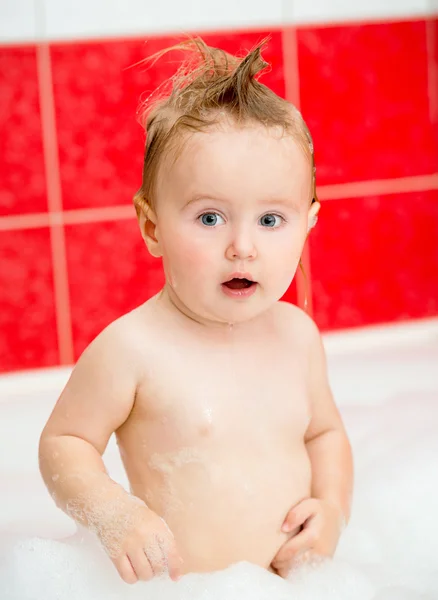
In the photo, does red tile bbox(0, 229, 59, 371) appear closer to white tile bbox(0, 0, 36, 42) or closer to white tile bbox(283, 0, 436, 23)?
white tile bbox(0, 0, 36, 42)

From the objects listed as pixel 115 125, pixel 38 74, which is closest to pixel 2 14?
pixel 38 74

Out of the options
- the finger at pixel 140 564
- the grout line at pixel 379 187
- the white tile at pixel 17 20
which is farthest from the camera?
the grout line at pixel 379 187

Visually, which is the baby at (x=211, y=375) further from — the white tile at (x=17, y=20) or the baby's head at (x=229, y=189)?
the white tile at (x=17, y=20)

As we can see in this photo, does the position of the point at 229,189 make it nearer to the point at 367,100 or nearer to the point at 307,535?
the point at 307,535

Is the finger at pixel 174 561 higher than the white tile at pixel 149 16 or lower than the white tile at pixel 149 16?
lower

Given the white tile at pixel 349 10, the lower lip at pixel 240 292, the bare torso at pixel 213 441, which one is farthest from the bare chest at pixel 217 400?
the white tile at pixel 349 10

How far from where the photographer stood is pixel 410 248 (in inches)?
83.3

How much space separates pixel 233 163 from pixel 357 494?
696mm

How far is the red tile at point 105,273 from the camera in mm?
1903

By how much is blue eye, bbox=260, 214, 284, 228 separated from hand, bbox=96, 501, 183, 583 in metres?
0.31

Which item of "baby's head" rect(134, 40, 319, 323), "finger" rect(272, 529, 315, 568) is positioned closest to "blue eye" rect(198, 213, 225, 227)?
"baby's head" rect(134, 40, 319, 323)

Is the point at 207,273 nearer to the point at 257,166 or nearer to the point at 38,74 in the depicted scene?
the point at 257,166

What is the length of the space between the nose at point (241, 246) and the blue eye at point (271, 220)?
0.03 meters

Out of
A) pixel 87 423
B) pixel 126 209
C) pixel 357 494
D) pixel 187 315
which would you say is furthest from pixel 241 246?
pixel 126 209
